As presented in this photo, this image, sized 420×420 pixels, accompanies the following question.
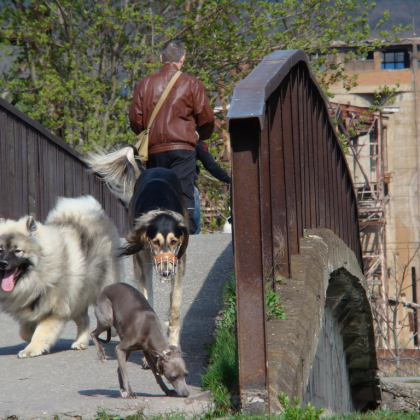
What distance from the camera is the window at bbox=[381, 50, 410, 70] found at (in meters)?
38.0

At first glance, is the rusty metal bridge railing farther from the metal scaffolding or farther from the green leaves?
the metal scaffolding

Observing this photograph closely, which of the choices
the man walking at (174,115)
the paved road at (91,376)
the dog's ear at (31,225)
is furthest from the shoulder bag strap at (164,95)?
the paved road at (91,376)

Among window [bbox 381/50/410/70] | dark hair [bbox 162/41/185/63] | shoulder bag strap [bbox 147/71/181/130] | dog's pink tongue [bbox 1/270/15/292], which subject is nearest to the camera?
dog's pink tongue [bbox 1/270/15/292]

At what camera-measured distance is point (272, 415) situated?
320 centimetres

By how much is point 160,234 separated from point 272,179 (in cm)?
85

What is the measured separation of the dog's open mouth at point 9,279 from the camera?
5023 millimetres

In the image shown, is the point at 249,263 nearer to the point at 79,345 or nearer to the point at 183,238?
the point at 183,238

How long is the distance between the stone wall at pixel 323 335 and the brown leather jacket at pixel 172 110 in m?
1.40

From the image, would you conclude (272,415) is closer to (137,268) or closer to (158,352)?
(158,352)

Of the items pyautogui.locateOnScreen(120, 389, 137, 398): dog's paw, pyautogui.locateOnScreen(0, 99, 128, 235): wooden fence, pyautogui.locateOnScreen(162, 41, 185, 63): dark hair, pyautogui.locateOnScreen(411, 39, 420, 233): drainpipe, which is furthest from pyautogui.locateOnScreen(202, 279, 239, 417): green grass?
pyautogui.locateOnScreen(411, 39, 420, 233): drainpipe

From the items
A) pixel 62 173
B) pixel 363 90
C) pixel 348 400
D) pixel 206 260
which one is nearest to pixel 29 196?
pixel 62 173

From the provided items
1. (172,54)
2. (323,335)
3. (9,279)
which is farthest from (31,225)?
(323,335)

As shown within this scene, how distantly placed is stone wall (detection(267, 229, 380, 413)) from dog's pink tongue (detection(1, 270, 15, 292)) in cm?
202

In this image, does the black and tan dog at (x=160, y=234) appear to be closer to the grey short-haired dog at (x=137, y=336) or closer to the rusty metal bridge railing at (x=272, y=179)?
the grey short-haired dog at (x=137, y=336)
